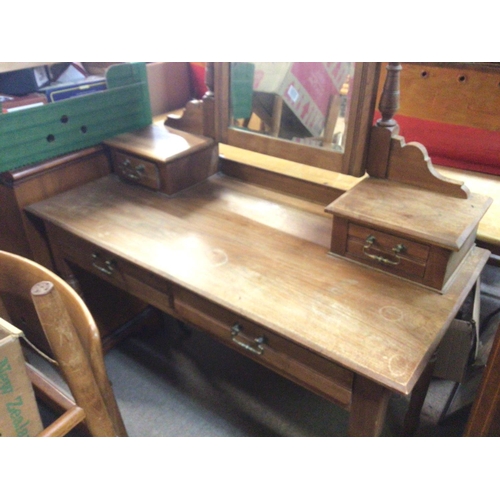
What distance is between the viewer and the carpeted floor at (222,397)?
5.02 feet

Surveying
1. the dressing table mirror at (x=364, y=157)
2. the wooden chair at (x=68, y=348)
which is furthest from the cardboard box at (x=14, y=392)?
the dressing table mirror at (x=364, y=157)

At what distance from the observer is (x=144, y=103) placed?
5.58 ft

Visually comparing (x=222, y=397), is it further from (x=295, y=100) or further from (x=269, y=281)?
(x=295, y=100)

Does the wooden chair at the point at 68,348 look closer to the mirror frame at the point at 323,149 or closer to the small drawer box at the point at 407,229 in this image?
the small drawer box at the point at 407,229

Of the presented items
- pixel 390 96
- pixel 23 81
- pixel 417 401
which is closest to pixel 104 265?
pixel 23 81

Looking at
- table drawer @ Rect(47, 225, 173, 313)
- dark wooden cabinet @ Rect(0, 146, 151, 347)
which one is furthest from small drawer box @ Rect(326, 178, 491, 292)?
dark wooden cabinet @ Rect(0, 146, 151, 347)

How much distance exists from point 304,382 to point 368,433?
0.16 m

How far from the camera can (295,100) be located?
1271 mm

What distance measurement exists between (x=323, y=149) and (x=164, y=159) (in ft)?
1.54

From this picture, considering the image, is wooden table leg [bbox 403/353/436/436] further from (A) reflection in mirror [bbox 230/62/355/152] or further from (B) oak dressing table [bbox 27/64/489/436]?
(A) reflection in mirror [bbox 230/62/355/152]

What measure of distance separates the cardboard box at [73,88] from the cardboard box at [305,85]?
576 mm
